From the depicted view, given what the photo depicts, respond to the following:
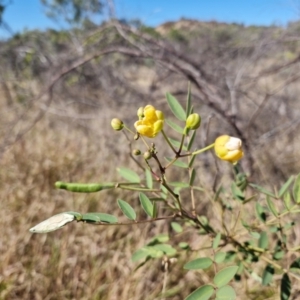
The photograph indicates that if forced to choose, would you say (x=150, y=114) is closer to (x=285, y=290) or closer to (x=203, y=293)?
(x=203, y=293)

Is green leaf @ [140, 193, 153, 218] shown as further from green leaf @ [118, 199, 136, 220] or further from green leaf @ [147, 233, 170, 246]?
green leaf @ [147, 233, 170, 246]

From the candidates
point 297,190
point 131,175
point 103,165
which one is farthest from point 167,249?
point 103,165

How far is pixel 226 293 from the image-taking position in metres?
0.46

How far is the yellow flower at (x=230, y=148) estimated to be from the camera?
16.5 inches

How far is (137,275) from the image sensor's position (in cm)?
140

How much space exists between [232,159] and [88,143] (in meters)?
2.09

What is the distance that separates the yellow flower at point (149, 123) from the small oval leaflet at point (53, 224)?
0.12 m

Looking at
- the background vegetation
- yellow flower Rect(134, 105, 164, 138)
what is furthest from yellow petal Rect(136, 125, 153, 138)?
the background vegetation

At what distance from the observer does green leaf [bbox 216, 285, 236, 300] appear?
0.45 m

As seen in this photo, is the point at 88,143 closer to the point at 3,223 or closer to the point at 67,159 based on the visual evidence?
the point at 67,159

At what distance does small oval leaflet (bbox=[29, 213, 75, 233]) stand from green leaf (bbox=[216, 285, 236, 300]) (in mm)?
216

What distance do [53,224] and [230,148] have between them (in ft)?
0.68

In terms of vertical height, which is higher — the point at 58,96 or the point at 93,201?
the point at 58,96

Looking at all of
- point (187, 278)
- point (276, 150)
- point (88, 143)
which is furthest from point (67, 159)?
point (276, 150)
